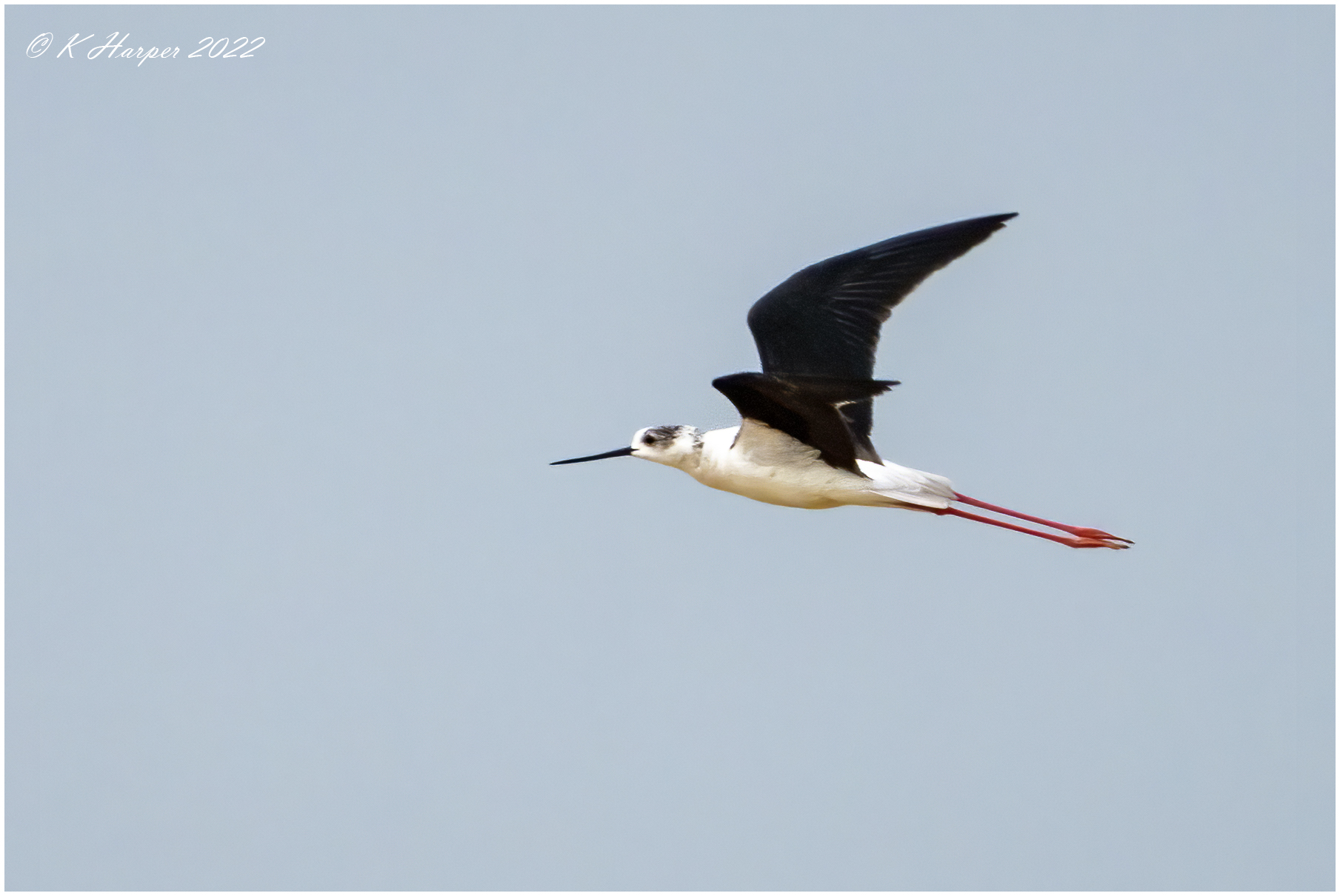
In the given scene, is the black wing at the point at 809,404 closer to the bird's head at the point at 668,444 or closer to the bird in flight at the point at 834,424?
the bird in flight at the point at 834,424

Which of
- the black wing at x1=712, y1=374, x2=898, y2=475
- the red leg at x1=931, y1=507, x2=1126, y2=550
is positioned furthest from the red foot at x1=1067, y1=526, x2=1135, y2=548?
the black wing at x1=712, y1=374, x2=898, y2=475

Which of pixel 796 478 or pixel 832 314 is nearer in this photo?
pixel 796 478

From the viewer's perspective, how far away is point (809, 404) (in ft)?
25.9

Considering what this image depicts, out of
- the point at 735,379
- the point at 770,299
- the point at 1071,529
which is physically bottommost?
the point at 1071,529

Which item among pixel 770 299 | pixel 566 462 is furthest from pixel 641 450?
pixel 770 299

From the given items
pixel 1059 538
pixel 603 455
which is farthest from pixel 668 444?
pixel 1059 538

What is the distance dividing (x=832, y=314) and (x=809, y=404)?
879 millimetres

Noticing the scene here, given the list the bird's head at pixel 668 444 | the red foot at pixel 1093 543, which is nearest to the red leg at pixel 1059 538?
the red foot at pixel 1093 543

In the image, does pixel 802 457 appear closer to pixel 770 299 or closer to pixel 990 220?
pixel 770 299

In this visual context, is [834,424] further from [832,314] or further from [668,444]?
[668,444]

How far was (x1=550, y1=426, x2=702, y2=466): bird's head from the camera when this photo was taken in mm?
8859

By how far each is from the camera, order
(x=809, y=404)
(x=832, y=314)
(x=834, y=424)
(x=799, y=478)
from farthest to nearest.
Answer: (x=832, y=314) < (x=799, y=478) < (x=834, y=424) < (x=809, y=404)

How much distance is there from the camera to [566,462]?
9320 millimetres

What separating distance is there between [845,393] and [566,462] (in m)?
2.16
